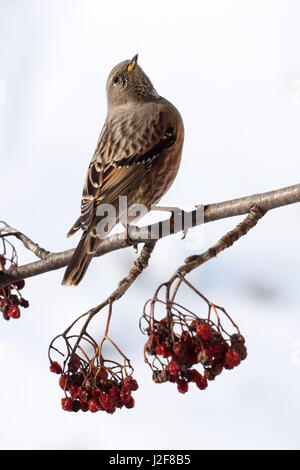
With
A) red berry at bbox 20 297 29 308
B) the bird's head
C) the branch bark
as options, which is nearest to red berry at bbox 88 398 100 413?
the branch bark

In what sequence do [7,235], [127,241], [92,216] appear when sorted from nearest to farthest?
[127,241], [92,216], [7,235]

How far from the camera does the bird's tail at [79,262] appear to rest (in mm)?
2150

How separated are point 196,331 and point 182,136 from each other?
143 cm

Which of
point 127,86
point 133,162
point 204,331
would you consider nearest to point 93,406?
point 204,331

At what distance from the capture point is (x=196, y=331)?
67.2 inches

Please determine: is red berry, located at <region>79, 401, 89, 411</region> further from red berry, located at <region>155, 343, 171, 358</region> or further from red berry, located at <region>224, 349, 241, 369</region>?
red berry, located at <region>224, 349, 241, 369</region>

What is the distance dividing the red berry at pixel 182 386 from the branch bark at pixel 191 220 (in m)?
0.59

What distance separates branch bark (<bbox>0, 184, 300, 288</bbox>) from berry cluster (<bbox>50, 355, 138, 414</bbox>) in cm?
52

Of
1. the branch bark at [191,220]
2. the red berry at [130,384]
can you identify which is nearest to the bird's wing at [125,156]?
the branch bark at [191,220]

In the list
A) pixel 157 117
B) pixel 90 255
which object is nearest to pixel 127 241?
pixel 90 255

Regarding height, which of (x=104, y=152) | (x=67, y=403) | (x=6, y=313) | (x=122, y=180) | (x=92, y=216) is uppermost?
(x=104, y=152)

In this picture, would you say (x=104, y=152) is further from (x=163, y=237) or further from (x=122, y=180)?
(x=163, y=237)

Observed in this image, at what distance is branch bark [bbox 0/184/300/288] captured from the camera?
204 cm

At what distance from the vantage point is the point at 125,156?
9.20 ft
